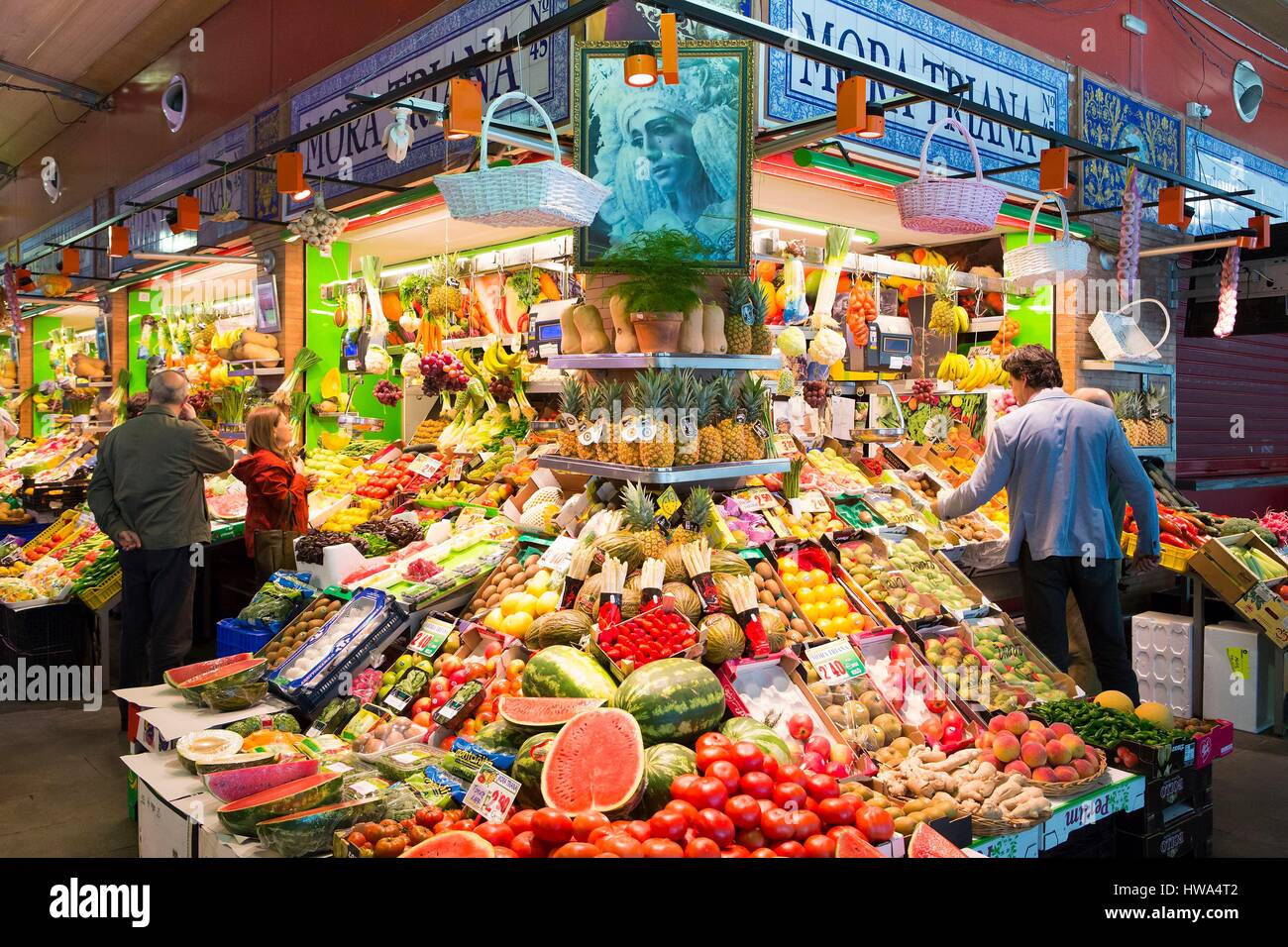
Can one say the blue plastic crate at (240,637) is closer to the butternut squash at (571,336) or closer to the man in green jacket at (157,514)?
the man in green jacket at (157,514)

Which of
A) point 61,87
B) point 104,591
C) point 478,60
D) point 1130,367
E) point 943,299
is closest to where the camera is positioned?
point 478,60

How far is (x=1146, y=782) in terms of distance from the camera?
3500 millimetres

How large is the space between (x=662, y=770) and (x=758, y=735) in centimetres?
50

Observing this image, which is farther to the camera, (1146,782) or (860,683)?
(860,683)

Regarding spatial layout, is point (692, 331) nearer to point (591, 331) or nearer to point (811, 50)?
point (591, 331)

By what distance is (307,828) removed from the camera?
2779 millimetres

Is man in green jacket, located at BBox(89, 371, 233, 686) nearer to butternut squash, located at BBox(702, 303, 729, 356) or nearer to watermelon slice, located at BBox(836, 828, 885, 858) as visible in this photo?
butternut squash, located at BBox(702, 303, 729, 356)

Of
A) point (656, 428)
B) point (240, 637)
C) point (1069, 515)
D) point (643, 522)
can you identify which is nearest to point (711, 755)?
point (643, 522)

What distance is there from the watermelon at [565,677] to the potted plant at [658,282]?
1540 millimetres

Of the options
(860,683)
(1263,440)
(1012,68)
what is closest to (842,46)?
(1012,68)

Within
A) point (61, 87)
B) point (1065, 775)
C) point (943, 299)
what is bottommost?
point (1065, 775)

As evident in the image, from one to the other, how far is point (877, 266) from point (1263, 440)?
6.58 metres
